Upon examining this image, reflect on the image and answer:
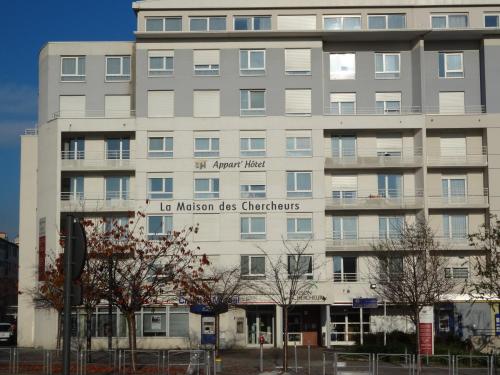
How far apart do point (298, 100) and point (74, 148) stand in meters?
15.4

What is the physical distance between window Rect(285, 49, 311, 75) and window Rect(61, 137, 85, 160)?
14690 millimetres

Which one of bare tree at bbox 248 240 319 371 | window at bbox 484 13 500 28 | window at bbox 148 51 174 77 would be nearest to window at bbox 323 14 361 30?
window at bbox 484 13 500 28

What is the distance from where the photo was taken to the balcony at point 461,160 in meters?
54.6

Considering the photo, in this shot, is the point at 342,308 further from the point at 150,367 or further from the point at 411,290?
the point at 150,367

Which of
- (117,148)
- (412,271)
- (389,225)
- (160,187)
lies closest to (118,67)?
(117,148)

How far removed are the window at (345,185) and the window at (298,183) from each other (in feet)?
8.21

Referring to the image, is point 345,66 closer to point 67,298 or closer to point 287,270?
point 287,270

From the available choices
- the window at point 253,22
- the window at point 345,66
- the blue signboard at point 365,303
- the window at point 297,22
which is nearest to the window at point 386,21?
the window at point 345,66

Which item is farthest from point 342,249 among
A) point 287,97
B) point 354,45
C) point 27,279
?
point 27,279

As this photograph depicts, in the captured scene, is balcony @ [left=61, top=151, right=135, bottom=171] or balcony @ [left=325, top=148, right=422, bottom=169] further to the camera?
balcony @ [left=325, top=148, right=422, bottom=169]

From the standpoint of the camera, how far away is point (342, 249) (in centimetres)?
5388

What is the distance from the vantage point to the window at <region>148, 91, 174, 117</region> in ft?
178

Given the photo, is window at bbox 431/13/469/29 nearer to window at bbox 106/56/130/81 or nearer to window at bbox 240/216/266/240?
window at bbox 240/216/266/240

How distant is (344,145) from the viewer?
182 ft
